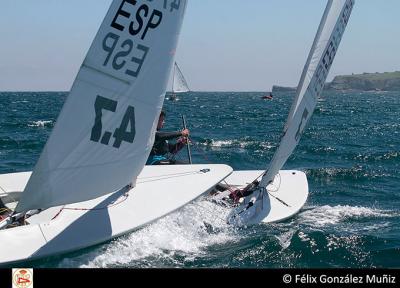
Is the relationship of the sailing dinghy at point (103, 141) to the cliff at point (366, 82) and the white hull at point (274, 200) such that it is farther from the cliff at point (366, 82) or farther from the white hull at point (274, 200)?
the cliff at point (366, 82)

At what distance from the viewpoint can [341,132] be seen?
25.2 meters

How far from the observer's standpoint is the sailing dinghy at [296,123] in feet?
27.1

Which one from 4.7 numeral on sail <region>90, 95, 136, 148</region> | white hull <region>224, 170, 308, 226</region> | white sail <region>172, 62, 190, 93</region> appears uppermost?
white sail <region>172, 62, 190, 93</region>

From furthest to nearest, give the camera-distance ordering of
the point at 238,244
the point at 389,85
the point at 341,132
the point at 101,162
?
the point at 389,85, the point at 341,132, the point at 238,244, the point at 101,162

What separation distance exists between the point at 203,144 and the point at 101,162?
1336cm

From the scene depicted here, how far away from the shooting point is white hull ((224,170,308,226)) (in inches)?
319

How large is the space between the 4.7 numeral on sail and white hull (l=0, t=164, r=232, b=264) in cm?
110

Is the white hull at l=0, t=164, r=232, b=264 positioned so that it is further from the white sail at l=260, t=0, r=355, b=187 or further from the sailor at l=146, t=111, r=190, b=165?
the white sail at l=260, t=0, r=355, b=187

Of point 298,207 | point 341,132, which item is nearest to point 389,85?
point 341,132
